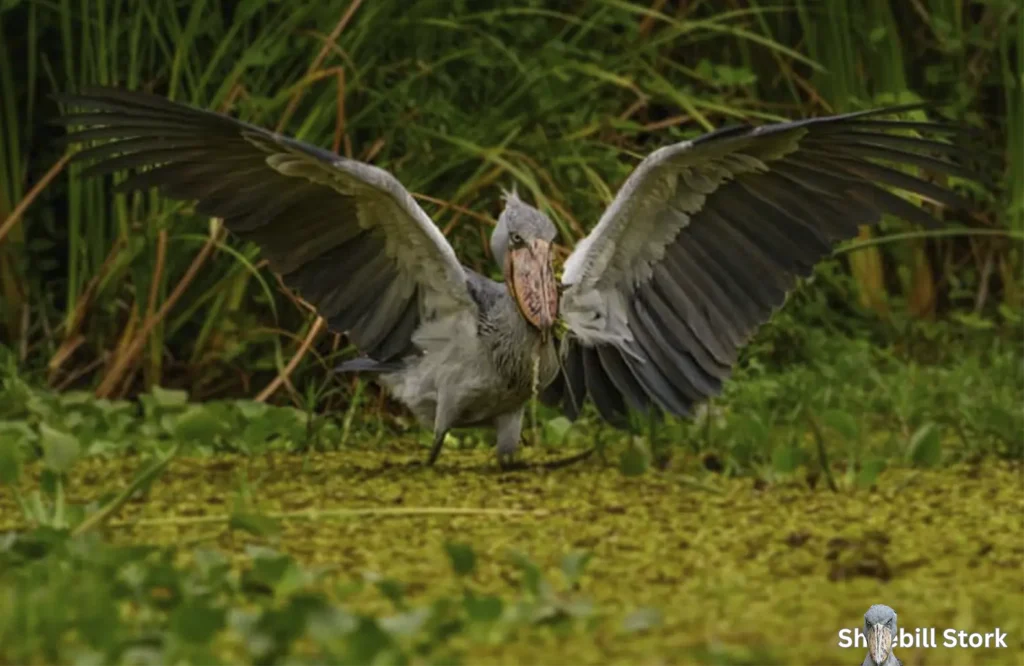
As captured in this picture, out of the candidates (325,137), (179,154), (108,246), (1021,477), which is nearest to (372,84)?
(325,137)

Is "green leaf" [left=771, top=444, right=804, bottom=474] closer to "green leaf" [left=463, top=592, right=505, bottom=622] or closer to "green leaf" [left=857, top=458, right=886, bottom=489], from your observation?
"green leaf" [left=857, top=458, right=886, bottom=489]

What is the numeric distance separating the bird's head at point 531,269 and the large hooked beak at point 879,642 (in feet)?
5.69

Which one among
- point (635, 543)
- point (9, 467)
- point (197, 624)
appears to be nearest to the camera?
point (197, 624)

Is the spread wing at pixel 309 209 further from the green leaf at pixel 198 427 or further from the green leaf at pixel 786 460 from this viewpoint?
the green leaf at pixel 786 460

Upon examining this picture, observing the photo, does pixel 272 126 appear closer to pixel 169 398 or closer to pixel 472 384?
pixel 169 398

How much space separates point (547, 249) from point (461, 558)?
55.2 inches

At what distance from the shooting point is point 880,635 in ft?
8.77

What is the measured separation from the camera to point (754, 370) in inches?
230

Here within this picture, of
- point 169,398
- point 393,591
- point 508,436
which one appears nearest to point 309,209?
point 508,436

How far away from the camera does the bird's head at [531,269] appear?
14.2ft

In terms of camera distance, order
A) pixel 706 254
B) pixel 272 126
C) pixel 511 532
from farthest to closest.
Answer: pixel 272 126, pixel 706 254, pixel 511 532

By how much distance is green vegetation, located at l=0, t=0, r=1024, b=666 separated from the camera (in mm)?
2836

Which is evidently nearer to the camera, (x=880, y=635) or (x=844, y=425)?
(x=880, y=635)

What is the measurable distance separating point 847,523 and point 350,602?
3.69 ft
